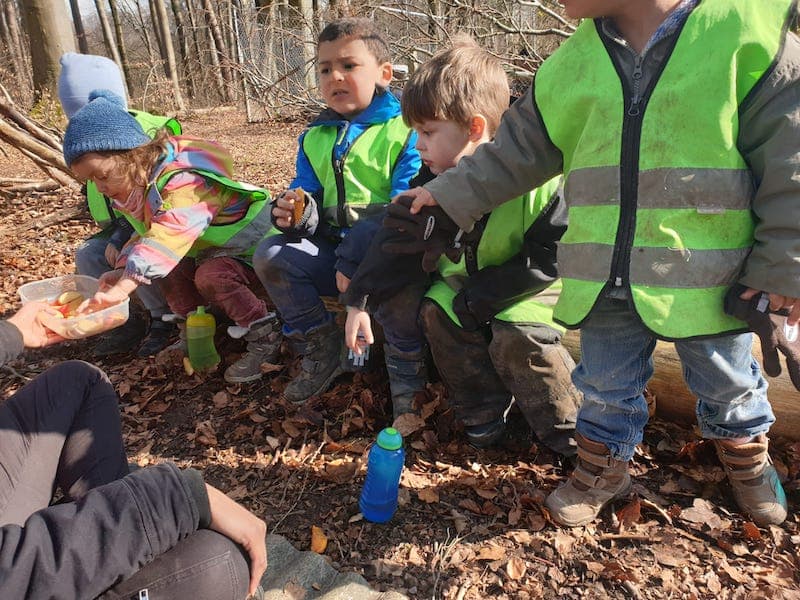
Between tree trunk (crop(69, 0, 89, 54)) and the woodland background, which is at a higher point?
tree trunk (crop(69, 0, 89, 54))

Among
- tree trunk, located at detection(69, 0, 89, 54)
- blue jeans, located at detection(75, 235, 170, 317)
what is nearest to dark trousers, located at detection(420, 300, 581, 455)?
blue jeans, located at detection(75, 235, 170, 317)

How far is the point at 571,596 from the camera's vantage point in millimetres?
1951

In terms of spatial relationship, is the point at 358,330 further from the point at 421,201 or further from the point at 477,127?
the point at 477,127

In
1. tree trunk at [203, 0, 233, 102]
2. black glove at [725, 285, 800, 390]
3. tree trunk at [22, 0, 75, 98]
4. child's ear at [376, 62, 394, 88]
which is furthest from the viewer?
tree trunk at [203, 0, 233, 102]

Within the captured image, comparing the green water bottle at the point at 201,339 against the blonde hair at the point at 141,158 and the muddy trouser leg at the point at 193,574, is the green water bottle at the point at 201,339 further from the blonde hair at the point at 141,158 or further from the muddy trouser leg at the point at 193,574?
the muddy trouser leg at the point at 193,574

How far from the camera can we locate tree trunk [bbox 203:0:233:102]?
41.5ft

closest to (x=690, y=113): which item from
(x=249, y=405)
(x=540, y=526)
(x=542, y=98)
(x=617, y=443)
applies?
(x=542, y=98)

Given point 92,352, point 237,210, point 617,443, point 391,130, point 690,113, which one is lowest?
point 92,352

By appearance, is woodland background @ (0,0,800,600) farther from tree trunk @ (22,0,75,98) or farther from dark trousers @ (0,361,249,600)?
tree trunk @ (22,0,75,98)

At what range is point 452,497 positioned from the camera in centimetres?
240

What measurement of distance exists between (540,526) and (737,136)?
148 centimetres

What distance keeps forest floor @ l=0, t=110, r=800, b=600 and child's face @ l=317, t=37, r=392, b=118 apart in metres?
1.44

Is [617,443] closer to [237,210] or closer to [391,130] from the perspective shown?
[391,130]

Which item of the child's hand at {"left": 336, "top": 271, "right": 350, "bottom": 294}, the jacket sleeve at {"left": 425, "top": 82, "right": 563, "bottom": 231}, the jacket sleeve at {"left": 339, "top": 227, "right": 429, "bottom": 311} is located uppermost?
the jacket sleeve at {"left": 425, "top": 82, "right": 563, "bottom": 231}
